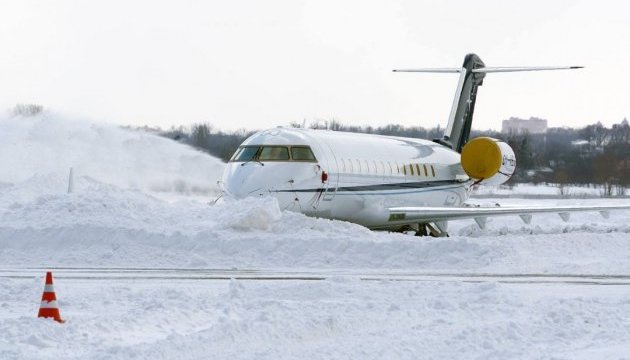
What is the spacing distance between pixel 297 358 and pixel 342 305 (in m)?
3.07

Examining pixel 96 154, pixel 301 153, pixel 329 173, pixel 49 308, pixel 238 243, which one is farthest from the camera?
pixel 96 154

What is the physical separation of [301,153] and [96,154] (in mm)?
15783

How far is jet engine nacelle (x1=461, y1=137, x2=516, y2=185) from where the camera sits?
32156mm

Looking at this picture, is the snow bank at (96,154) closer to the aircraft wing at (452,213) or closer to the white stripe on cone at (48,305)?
the aircraft wing at (452,213)

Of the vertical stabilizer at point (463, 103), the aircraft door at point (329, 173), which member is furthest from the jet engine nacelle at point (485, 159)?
the aircraft door at point (329, 173)

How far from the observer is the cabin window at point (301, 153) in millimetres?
26453

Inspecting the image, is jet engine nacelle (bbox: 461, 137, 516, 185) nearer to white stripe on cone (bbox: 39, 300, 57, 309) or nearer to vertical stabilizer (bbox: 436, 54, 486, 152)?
vertical stabilizer (bbox: 436, 54, 486, 152)

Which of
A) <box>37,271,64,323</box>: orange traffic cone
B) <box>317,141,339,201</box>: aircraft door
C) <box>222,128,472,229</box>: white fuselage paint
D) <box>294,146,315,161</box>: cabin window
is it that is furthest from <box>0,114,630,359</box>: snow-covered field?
<box>294,146,315,161</box>: cabin window

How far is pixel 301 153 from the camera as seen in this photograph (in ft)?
87.2

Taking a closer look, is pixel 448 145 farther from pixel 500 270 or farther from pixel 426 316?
pixel 426 316

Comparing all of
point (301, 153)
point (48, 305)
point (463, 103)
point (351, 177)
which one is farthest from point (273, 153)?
point (48, 305)

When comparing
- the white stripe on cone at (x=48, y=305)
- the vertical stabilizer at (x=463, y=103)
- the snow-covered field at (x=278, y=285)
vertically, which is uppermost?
the vertical stabilizer at (x=463, y=103)

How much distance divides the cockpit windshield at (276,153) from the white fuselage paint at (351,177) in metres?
0.16

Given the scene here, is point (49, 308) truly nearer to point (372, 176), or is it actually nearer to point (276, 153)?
point (276, 153)
